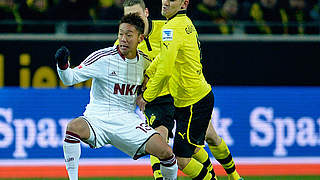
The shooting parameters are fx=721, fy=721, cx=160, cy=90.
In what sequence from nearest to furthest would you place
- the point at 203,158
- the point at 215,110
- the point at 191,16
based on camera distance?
the point at 203,158
the point at 215,110
the point at 191,16

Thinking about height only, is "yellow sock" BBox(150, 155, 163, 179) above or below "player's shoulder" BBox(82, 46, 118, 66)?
below

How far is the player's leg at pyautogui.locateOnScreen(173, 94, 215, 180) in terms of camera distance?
6.95 m

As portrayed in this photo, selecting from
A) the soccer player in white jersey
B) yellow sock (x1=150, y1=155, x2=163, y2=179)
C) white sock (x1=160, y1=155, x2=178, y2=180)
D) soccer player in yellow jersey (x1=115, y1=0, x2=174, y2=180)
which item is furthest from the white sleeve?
yellow sock (x1=150, y1=155, x2=163, y2=179)

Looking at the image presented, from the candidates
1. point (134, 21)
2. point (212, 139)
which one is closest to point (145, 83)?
point (134, 21)

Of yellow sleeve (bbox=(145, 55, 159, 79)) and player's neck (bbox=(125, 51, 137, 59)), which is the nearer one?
player's neck (bbox=(125, 51, 137, 59))

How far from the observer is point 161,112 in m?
7.19

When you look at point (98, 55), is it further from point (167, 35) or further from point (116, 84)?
point (167, 35)

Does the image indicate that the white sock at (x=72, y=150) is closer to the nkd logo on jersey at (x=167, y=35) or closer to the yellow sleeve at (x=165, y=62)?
the yellow sleeve at (x=165, y=62)

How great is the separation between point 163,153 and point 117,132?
Answer: 1.46ft

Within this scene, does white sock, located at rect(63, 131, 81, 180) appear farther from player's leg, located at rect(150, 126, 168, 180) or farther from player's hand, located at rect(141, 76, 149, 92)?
player's leg, located at rect(150, 126, 168, 180)

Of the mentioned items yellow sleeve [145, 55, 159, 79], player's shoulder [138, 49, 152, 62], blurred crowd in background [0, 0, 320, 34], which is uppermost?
player's shoulder [138, 49, 152, 62]

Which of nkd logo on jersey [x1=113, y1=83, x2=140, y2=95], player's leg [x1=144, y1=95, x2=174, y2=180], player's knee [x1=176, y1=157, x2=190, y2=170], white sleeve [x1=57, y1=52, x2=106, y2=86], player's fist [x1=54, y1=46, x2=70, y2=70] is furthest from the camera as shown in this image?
player's leg [x1=144, y1=95, x2=174, y2=180]

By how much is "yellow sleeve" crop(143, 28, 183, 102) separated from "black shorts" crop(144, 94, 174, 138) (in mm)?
544

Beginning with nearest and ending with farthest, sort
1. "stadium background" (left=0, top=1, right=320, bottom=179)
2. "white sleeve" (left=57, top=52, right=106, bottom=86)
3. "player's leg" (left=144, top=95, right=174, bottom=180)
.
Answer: "white sleeve" (left=57, top=52, right=106, bottom=86) < "player's leg" (left=144, top=95, right=174, bottom=180) < "stadium background" (left=0, top=1, right=320, bottom=179)
